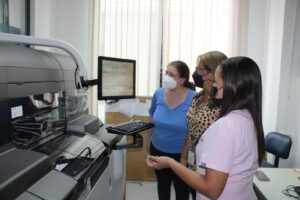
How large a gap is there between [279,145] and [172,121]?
1209 mm

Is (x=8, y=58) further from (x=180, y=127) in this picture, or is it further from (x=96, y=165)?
(x=180, y=127)

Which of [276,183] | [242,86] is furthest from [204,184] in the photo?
[276,183]

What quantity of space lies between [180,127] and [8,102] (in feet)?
4.15

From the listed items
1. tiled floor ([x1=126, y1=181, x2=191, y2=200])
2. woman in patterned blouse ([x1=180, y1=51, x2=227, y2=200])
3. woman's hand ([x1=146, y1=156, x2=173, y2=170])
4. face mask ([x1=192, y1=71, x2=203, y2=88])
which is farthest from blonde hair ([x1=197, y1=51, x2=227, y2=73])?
tiled floor ([x1=126, y1=181, x2=191, y2=200])

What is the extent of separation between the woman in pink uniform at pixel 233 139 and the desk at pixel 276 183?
457mm

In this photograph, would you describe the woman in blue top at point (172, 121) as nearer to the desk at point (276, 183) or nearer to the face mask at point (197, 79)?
the face mask at point (197, 79)

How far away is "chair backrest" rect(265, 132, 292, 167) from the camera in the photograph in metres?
2.51

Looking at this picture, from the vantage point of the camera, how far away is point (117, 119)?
3.21 meters

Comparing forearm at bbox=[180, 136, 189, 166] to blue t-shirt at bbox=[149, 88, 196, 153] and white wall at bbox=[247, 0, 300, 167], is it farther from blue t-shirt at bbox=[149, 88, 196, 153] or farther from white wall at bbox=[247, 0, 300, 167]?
white wall at bbox=[247, 0, 300, 167]

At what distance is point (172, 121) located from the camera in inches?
80.4

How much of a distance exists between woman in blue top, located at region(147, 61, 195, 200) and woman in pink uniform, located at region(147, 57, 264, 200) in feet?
2.82

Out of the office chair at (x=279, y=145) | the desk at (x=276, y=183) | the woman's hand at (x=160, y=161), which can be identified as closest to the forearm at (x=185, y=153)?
the desk at (x=276, y=183)

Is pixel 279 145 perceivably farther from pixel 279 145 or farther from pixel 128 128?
pixel 128 128

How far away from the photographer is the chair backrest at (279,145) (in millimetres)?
2510
